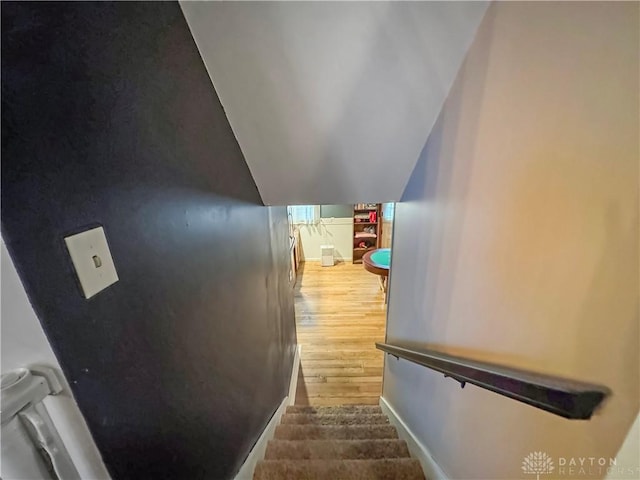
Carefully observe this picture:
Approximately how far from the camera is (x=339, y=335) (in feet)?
13.7

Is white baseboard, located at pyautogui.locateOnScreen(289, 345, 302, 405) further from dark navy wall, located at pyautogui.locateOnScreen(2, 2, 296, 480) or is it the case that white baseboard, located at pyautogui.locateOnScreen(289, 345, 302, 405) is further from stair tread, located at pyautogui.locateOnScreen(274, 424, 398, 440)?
dark navy wall, located at pyautogui.locateOnScreen(2, 2, 296, 480)

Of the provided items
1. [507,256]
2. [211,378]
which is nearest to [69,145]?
[211,378]

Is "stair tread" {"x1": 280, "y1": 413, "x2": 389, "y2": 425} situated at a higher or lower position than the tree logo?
lower

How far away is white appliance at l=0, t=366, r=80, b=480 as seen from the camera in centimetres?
44

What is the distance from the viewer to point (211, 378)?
3.58ft

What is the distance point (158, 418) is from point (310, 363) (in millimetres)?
3080

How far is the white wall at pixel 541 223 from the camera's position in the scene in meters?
0.47

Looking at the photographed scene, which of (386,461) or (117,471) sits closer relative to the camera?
(117,471)

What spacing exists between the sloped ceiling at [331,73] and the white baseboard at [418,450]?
1.49m

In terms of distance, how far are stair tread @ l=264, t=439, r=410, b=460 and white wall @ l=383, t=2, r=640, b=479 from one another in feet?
1.88

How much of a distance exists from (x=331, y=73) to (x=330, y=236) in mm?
5506

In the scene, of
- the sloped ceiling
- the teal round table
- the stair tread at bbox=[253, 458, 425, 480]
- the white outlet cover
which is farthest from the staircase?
the teal round table

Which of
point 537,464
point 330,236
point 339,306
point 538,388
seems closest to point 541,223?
point 538,388

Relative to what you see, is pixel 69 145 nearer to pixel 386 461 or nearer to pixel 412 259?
pixel 412 259
